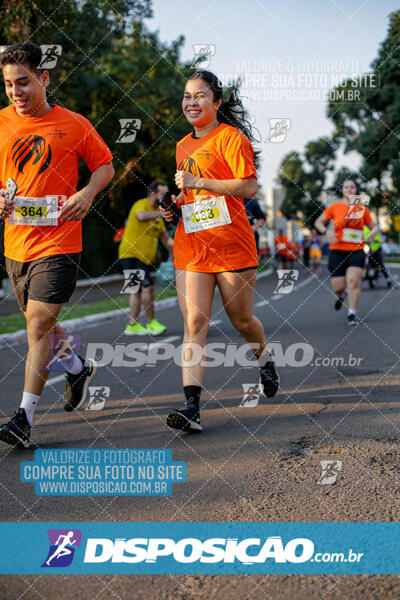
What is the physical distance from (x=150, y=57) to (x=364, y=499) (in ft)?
81.2

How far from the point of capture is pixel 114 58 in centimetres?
2480

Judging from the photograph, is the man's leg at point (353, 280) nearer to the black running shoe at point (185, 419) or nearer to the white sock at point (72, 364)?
the white sock at point (72, 364)

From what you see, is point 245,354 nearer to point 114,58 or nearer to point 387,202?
point 114,58

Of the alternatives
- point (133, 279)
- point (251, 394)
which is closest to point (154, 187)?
point (133, 279)

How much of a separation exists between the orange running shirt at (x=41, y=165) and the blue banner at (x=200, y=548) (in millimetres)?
1831

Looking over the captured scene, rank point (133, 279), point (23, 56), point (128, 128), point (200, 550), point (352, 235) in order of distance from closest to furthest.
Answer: point (200, 550)
point (23, 56)
point (128, 128)
point (133, 279)
point (352, 235)

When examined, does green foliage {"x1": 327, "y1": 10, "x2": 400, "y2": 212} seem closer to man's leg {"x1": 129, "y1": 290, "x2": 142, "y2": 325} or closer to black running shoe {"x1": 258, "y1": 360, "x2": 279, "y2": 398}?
man's leg {"x1": 129, "y1": 290, "x2": 142, "y2": 325}

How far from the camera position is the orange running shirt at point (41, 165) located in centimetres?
426

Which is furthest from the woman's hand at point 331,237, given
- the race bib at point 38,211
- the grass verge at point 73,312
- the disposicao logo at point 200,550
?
the disposicao logo at point 200,550

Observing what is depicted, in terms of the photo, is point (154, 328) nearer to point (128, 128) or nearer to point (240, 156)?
point (128, 128)

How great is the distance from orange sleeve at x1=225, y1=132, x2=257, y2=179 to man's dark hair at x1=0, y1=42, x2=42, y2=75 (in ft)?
3.99

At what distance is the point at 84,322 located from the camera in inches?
471

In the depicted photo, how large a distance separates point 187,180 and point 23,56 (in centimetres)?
117

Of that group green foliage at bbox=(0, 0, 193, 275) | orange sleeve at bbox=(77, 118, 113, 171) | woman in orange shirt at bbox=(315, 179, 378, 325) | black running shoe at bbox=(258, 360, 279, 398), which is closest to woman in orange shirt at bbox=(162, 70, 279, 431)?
orange sleeve at bbox=(77, 118, 113, 171)
